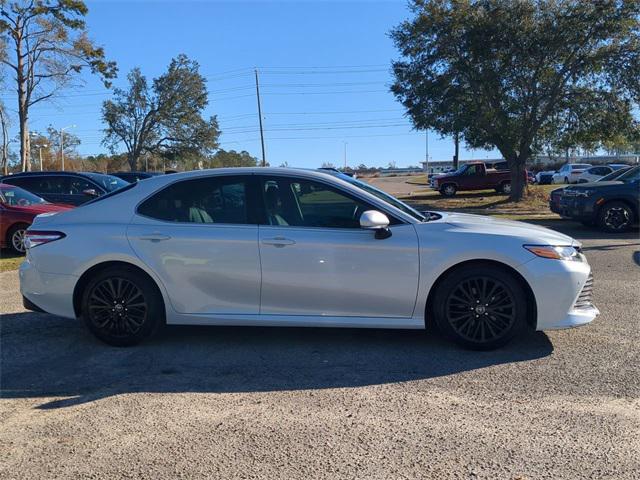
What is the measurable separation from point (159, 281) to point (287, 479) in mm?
2494

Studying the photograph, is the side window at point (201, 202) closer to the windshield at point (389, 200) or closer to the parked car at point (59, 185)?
the windshield at point (389, 200)

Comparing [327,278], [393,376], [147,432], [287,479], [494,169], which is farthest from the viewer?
[494,169]

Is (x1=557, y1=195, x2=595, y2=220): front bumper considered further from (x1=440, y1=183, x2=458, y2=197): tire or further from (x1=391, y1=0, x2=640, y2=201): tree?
(x1=440, y1=183, x2=458, y2=197): tire

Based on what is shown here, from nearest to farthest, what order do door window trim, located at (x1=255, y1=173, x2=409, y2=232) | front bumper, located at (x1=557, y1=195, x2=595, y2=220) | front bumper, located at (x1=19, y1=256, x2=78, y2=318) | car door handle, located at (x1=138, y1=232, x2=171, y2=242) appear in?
1. door window trim, located at (x1=255, y1=173, x2=409, y2=232)
2. car door handle, located at (x1=138, y1=232, x2=171, y2=242)
3. front bumper, located at (x1=19, y1=256, x2=78, y2=318)
4. front bumper, located at (x1=557, y1=195, x2=595, y2=220)

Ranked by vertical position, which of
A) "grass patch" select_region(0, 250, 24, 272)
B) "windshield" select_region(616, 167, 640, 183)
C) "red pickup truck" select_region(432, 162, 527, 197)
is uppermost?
"red pickup truck" select_region(432, 162, 527, 197)

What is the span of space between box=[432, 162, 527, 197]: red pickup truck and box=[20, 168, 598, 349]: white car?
27338mm

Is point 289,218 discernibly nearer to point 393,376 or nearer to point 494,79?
point 393,376

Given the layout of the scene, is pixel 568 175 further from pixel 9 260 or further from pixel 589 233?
pixel 9 260

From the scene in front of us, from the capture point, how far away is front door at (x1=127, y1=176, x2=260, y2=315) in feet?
15.9

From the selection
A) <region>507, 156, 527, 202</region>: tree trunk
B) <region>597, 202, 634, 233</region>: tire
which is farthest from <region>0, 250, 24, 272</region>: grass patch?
<region>507, 156, 527, 202</region>: tree trunk

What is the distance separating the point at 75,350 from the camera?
199 inches

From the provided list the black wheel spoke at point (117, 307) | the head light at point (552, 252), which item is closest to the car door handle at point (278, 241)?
Answer: the black wheel spoke at point (117, 307)

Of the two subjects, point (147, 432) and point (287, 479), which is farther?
point (147, 432)

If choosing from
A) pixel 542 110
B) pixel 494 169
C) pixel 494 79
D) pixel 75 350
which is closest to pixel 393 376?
pixel 75 350
